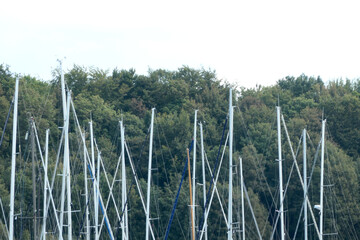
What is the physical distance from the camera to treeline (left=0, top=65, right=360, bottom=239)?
42.6m

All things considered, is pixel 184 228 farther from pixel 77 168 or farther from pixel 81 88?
Answer: pixel 81 88

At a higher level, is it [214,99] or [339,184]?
[214,99]

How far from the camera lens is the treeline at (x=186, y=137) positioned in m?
42.6

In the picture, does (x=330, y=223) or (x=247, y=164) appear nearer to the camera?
(x=330, y=223)

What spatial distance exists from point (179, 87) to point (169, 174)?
14.4 meters

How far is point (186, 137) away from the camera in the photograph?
5412 centimetres

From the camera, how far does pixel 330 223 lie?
41156mm

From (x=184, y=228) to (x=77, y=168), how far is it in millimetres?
8841

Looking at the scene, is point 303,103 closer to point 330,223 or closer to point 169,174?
point 169,174

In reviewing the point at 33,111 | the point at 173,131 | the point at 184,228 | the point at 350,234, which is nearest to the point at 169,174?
the point at 173,131

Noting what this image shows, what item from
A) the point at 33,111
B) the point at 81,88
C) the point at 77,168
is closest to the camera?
the point at 77,168

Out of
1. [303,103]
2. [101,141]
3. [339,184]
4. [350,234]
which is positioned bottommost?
[350,234]

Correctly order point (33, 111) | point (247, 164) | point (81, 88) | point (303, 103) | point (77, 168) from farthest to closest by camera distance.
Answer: point (81, 88) < point (303, 103) < point (33, 111) < point (247, 164) < point (77, 168)

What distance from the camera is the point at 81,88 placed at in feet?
206
